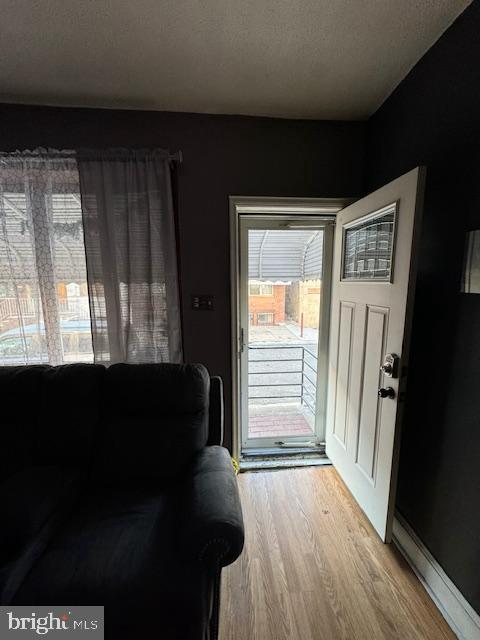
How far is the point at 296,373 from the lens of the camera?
8.47ft

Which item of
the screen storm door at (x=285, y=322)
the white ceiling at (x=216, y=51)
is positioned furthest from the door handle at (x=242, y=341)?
the white ceiling at (x=216, y=51)

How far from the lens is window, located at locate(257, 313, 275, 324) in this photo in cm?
225

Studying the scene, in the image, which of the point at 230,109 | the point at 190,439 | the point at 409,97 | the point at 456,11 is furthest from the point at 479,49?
the point at 190,439

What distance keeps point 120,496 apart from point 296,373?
1778 millimetres

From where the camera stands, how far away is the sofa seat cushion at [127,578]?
0.78m

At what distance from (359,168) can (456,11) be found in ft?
2.65

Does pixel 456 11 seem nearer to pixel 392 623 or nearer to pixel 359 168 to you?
pixel 359 168

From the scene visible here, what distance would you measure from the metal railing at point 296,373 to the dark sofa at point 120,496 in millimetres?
1023

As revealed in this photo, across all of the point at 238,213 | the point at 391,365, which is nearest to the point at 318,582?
the point at 391,365

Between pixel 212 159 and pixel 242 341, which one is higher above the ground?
pixel 212 159

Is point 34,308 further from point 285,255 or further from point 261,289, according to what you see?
point 285,255

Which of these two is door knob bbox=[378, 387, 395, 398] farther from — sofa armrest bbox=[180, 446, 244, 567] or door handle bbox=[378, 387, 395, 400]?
sofa armrest bbox=[180, 446, 244, 567]

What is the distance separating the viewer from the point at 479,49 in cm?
104

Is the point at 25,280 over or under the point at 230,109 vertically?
under
